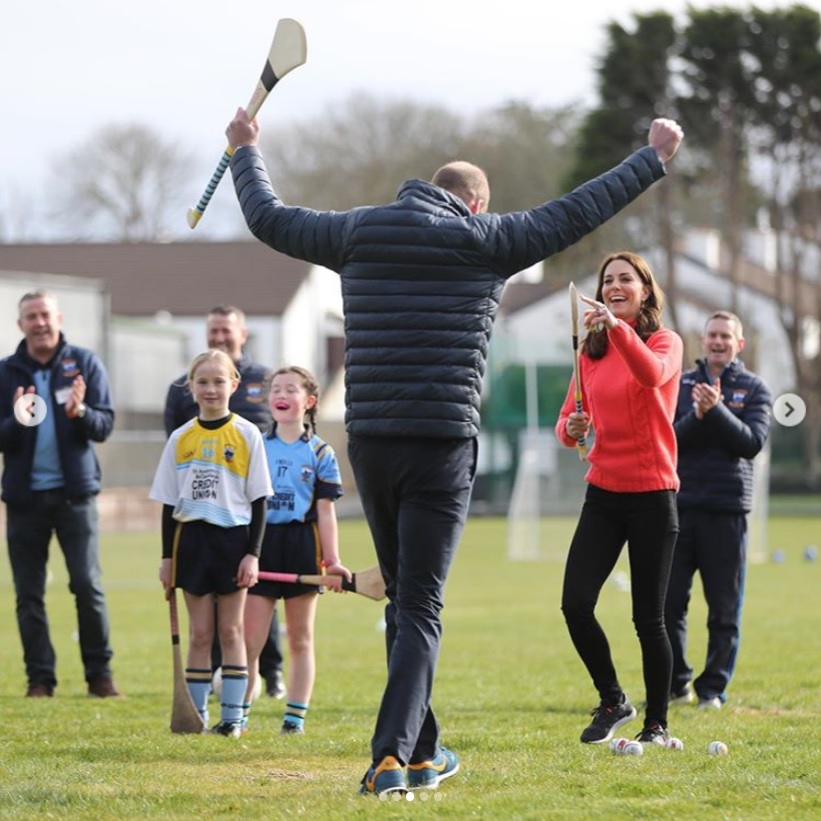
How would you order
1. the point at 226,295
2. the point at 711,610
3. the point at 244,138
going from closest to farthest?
the point at 244,138
the point at 711,610
the point at 226,295

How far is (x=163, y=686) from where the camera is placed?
1098 cm

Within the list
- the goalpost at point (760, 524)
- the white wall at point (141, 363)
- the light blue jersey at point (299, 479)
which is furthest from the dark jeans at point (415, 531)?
the white wall at point (141, 363)

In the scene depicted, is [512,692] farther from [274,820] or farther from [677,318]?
[677,318]

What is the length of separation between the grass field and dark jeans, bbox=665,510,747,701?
0.29 metres

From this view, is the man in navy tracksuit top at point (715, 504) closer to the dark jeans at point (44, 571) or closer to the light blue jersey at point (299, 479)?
the light blue jersey at point (299, 479)

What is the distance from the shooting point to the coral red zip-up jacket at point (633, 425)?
24.0 ft

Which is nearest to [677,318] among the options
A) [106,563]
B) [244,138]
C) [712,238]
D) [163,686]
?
[712,238]

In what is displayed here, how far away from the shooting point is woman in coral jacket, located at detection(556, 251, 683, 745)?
7.31 meters

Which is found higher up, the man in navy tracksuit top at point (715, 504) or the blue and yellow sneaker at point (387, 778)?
the man in navy tracksuit top at point (715, 504)

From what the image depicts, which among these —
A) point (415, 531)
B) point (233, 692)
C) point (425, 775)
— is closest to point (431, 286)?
point (415, 531)

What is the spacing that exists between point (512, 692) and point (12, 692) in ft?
10.1

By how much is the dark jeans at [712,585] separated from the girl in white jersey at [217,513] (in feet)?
8.74

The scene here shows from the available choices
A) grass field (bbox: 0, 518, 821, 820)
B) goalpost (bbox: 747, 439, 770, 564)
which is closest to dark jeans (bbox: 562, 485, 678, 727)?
grass field (bbox: 0, 518, 821, 820)

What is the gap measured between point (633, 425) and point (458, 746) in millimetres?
1641
